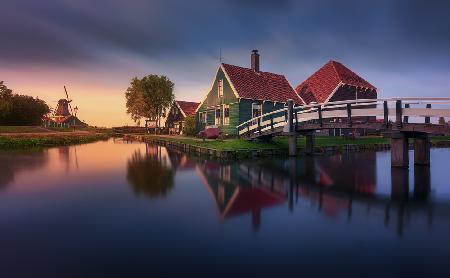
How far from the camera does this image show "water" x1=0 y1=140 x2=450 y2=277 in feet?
14.9

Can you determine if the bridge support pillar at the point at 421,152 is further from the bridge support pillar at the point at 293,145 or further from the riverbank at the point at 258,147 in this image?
the riverbank at the point at 258,147

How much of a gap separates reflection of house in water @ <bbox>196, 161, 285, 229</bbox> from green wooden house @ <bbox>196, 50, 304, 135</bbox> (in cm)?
1402

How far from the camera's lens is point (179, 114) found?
5022 cm

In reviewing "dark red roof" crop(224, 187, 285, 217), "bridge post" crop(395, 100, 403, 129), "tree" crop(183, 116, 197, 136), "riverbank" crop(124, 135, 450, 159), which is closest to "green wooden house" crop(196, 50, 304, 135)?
"tree" crop(183, 116, 197, 136)

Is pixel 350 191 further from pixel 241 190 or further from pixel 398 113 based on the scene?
pixel 398 113

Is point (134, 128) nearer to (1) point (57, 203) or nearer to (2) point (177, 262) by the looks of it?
(1) point (57, 203)

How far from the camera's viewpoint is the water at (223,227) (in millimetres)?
4543

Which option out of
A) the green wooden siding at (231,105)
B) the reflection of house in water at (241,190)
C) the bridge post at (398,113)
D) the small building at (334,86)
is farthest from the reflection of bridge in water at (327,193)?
the small building at (334,86)

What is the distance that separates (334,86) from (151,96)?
34.2 m

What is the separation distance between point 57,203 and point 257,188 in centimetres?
615

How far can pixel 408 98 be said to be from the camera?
13406mm

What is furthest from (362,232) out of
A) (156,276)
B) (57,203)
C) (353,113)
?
(353,113)

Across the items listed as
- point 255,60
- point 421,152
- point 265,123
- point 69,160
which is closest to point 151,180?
point 69,160

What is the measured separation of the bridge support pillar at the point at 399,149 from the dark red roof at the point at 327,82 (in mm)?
19132
